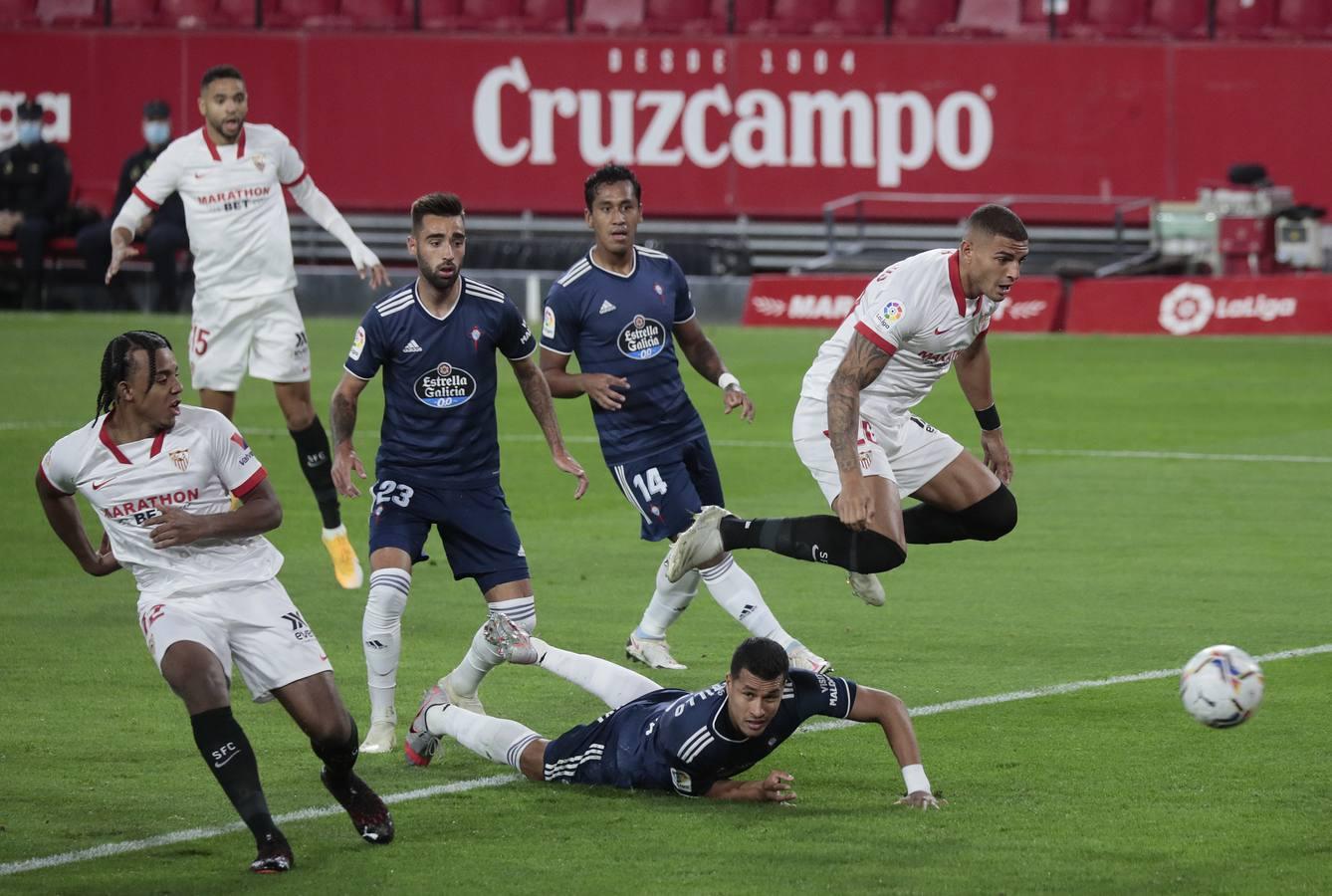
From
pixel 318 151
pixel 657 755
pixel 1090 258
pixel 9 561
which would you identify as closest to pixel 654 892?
pixel 657 755

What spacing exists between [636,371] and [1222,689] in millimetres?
3691

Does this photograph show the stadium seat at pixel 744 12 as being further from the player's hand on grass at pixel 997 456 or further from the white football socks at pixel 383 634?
the white football socks at pixel 383 634

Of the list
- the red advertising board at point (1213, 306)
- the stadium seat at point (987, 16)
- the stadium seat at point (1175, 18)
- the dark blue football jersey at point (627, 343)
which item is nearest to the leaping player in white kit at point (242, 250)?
the dark blue football jersey at point (627, 343)

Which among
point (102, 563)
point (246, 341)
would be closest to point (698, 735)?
point (102, 563)

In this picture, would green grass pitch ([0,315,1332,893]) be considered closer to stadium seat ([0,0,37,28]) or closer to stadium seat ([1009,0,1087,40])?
stadium seat ([1009,0,1087,40])

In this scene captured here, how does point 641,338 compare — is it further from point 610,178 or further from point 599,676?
point 599,676

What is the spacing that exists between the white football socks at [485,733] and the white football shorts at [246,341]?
5.18 meters

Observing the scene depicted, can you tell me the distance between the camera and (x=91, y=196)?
32.3 metres

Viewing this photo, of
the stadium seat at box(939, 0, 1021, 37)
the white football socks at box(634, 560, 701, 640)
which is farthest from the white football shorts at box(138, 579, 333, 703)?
the stadium seat at box(939, 0, 1021, 37)

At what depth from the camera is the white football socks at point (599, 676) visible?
7973 millimetres

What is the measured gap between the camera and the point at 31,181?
2958 centimetres

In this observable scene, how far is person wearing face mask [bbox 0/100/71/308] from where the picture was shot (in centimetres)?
2948

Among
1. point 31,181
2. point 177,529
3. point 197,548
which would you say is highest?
point 31,181

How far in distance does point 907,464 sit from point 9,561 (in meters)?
6.09
